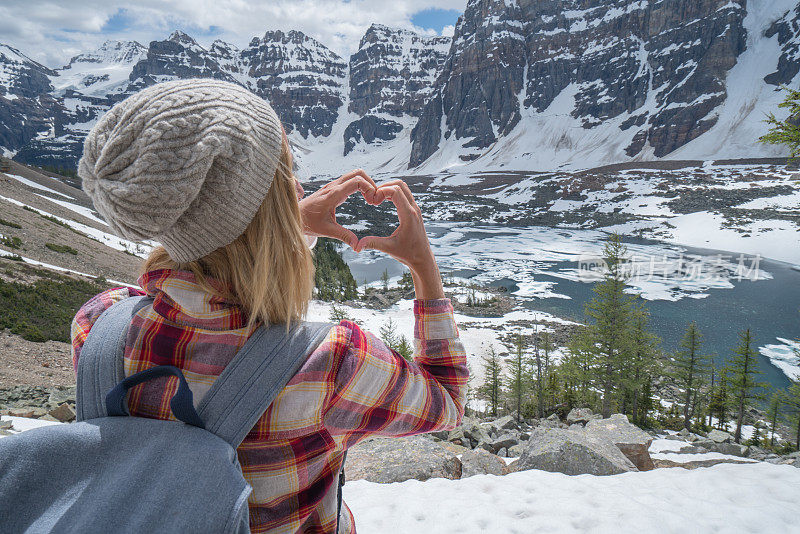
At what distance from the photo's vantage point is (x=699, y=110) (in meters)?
110

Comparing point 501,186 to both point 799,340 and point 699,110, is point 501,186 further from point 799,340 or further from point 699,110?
point 799,340

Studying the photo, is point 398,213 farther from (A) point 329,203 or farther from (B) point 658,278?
(B) point 658,278

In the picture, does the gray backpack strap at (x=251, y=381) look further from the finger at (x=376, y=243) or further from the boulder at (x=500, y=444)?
the boulder at (x=500, y=444)

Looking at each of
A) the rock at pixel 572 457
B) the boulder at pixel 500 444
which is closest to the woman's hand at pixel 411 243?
the rock at pixel 572 457

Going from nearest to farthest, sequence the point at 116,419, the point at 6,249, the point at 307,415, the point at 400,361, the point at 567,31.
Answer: the point at 116,419
the point at 307,415
the point at 400,361
the point at 6,249
the point at 567,31

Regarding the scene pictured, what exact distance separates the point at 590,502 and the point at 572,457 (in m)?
1.32

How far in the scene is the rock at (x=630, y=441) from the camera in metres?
5.85

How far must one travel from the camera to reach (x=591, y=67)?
5635 inches

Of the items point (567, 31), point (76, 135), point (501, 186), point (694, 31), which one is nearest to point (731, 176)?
point (501, 186)

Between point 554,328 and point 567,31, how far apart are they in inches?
6306

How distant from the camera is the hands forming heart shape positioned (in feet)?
4.18

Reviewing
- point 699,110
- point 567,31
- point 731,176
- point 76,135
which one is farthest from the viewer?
point 76,135

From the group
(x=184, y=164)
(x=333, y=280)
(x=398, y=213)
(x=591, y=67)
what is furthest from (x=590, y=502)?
(x=591, y=67)

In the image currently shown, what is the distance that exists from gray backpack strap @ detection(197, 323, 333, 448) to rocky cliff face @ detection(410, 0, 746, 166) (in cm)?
13540
